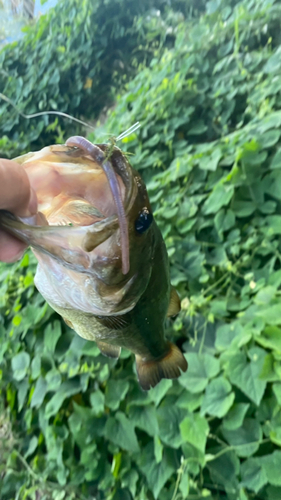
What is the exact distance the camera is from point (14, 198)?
43 centimetres

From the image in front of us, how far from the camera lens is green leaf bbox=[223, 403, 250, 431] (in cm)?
114

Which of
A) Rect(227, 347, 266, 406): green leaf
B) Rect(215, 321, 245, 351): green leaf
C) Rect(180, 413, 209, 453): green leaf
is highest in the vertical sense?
Rect(227, 347, 266, 406): green leaf

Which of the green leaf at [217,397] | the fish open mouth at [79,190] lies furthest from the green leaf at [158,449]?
the fish open mouth at [79,190]

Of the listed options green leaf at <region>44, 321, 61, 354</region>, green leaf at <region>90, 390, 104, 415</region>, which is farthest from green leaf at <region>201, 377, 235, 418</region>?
green leaf at <region>44, 321, 61, 354</region>

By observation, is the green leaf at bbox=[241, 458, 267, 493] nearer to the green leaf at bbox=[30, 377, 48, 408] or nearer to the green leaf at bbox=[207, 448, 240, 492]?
the green leaf at bbox=[207, 448, 240, 492]

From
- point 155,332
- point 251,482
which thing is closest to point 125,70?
point 155,332

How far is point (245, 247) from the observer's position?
1519mm

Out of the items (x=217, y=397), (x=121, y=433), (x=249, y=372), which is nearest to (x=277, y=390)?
(x=249, y=372)

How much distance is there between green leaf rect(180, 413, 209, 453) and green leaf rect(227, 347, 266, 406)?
20cm

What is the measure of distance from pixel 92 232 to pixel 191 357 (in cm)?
97

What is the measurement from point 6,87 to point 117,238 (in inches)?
178

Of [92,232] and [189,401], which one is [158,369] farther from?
[92,232]

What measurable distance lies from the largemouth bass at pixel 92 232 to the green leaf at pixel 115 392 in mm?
829

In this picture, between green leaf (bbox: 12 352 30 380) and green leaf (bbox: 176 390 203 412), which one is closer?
green leaf (bbox: 176 390 203 412)
